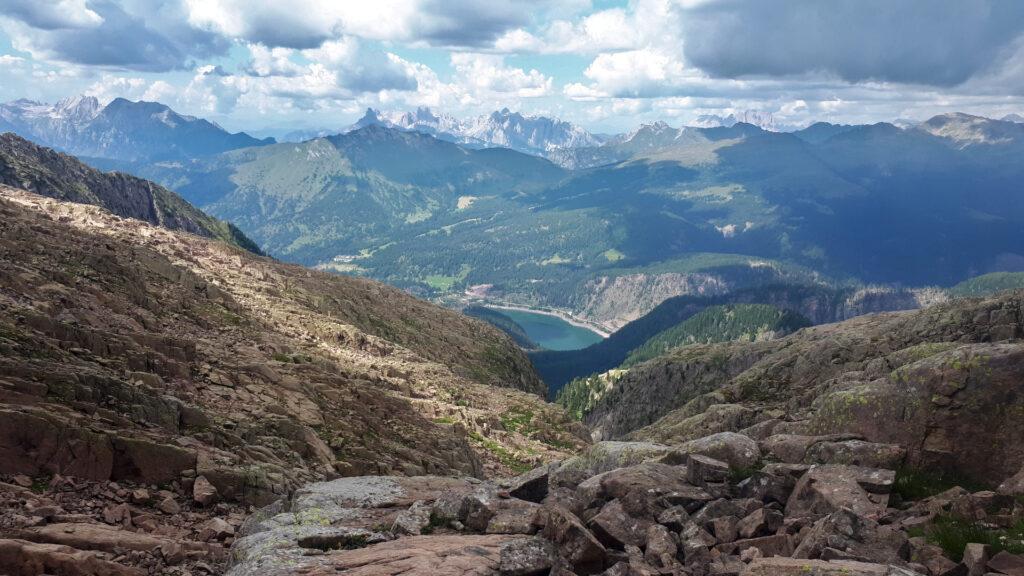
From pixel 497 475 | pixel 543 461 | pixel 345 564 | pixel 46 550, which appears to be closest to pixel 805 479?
pixel 345 564

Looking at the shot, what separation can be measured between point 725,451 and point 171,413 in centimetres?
2242

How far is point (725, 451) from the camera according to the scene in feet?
76.6

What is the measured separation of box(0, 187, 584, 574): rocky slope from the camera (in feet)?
67.6

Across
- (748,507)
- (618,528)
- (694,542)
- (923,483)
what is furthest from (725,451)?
(694,542)

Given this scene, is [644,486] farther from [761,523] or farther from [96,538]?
[96,538]

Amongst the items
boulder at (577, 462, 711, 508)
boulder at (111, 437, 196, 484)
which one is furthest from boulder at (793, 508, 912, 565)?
boulder at (111, 437, 196, 484)

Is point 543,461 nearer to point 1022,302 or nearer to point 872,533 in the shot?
point 872,533

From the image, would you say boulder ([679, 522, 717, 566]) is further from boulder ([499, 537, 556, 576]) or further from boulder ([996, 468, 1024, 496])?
boulder ([996, 468, 1024, 496])

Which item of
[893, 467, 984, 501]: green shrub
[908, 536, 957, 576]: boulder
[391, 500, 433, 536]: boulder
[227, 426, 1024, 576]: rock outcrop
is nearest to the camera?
[908, 536, 957, 576]: boulder

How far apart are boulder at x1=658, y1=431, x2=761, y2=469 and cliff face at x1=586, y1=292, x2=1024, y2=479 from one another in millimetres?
3737

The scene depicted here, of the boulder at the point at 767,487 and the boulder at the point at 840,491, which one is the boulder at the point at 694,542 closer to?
the boulder at the point at 840,491

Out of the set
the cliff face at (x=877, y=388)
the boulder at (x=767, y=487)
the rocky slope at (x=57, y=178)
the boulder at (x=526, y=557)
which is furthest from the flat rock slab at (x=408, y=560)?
the rocky slope at (x=57, y=178)

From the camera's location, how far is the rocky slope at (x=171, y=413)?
20.6 m

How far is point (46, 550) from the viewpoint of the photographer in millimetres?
17188
